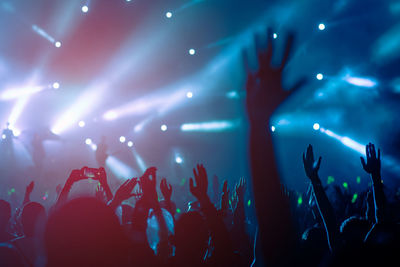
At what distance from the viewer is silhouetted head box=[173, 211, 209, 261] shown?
1880 millimetres

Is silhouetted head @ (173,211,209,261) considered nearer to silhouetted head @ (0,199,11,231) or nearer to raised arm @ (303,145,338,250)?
raised arm @ (303,145,338,250)

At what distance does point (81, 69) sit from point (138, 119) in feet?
7.37

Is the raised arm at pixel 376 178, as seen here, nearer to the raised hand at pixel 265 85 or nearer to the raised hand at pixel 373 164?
the raised hand at pixel 373 164

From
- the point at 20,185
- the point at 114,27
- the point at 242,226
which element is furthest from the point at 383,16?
the point at 20,185

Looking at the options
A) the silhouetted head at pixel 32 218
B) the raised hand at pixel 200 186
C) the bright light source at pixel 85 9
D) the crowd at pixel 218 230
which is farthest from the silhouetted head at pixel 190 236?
the bright light source at pixel 85 9

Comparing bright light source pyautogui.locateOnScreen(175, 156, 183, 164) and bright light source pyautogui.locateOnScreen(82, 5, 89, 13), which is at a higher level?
bright light source pyautogui.locateOnScreen(82, 5, 89, 13)

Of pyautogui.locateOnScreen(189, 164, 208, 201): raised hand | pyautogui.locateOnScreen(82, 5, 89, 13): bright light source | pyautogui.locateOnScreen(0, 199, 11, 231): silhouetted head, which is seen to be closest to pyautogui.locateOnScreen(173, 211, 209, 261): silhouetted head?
pyautogui.locateOnScreen(189, 164, 208, 201): raised hand

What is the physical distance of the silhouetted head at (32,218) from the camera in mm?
2252

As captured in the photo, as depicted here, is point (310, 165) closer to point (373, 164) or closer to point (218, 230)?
point (373, 164)

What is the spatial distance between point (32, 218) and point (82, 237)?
0.87 meters

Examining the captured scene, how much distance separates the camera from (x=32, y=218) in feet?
7.41

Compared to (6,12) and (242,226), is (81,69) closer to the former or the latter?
(6,12)

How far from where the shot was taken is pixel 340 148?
10.1 m

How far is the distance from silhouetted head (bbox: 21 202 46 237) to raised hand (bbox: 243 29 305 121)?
1709mm
